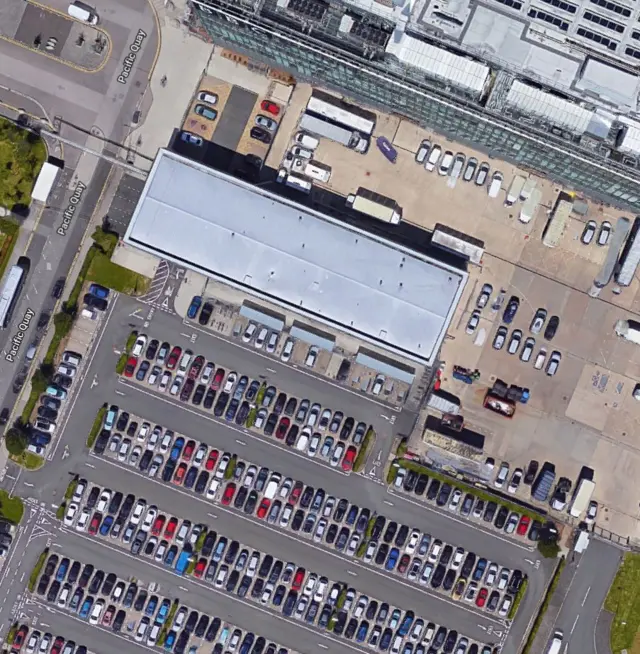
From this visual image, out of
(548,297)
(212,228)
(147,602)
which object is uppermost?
(548,297)

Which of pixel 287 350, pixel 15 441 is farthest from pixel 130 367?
pixel 287 350

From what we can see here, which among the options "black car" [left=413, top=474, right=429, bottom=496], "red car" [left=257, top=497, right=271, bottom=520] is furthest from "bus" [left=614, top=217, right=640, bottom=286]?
"red car" [left=257, top=497, right=271, bottom=520]

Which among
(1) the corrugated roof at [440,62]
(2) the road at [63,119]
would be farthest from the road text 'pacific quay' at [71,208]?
(1) the corrugated roof at [440,62]

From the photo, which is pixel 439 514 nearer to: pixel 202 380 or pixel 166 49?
pixel 202 380

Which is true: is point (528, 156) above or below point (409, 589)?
above

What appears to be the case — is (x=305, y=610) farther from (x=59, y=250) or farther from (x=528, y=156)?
(x=528, y=156)

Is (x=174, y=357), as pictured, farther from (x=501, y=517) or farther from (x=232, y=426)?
(x=501, y=517)

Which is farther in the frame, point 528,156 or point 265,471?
point 265,471

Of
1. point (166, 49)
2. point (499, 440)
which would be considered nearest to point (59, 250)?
point (166, 49)
